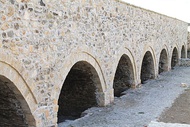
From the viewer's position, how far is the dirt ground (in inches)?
277

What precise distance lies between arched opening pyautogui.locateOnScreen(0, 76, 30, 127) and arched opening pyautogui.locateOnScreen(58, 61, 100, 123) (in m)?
2.48

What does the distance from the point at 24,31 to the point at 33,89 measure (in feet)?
3.54

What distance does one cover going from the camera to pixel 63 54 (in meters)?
5.98

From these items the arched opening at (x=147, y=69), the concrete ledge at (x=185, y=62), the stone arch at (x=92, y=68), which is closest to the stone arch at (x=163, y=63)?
the arched opening at (x=147, y=69)

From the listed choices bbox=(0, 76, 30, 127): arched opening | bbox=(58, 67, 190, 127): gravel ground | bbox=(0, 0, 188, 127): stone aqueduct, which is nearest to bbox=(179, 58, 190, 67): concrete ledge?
bbox=(58, 67, 190, 127): gravel ground

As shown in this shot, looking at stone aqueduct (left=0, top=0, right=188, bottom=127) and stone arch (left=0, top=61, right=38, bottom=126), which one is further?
stone aqueduct (left=0, top=0, right=188, bottom=127)

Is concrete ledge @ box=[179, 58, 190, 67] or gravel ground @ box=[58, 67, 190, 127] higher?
concrete ledge @ box=[179, 58, 190, 67]

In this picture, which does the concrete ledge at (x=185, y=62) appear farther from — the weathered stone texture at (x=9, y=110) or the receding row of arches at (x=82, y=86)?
the weathered stone texture at (x=9, y=110)

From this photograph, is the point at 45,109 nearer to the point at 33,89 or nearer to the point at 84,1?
the point at 33,89

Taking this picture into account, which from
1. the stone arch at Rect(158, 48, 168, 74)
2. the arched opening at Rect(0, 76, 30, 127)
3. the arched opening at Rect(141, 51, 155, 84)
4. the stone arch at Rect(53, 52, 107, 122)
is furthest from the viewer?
the stone arch at Rect(158, 48, 168, 74)

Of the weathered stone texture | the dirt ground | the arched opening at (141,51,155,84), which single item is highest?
the arched opening at (141,51,155,84)

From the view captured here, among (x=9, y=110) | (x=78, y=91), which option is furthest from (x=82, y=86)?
(x=9, y=110)

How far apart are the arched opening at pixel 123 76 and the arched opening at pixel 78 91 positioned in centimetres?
230

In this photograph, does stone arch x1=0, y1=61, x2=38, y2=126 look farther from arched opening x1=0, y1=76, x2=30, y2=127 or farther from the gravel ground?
the gravel ground
